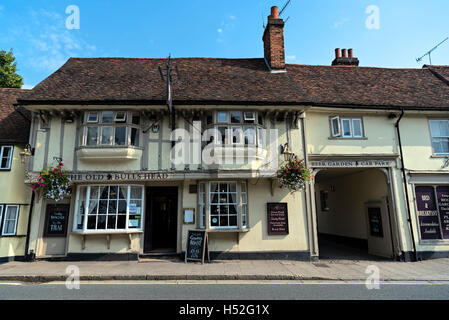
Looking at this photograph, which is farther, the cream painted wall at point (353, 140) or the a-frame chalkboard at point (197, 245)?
the cream painted wall at point (353, 140)

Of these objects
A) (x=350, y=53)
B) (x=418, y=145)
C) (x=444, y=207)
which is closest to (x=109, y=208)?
(x=418, y=145)

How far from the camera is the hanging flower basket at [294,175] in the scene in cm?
929

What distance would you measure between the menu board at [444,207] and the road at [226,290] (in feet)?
14.3

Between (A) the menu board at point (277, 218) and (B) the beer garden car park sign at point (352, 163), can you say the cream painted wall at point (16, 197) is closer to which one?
(A) the menu board at point (277, 218)

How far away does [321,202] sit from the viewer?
654 inches

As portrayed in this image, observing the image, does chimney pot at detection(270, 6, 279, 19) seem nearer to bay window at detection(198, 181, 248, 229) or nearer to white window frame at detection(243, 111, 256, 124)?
white window frame at detection(243, 111, 256, 124)

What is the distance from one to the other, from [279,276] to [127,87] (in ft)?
30.0

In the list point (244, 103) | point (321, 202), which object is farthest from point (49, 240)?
point (321, 202)

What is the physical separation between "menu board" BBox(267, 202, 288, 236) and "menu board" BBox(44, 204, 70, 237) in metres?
7.79

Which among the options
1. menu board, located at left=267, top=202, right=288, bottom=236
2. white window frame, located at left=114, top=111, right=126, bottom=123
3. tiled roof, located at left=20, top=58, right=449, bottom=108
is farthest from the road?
tiled roof, located at left=20, top=58, right=449, bottom=108

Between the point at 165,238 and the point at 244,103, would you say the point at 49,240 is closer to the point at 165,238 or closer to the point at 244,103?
the point at 165,238

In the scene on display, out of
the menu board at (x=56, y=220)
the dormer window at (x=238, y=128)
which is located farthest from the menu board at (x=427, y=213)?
the menu board at (x=56, y=220)

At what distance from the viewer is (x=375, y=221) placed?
11.4 meters

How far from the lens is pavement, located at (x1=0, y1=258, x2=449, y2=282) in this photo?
24.0 ft
